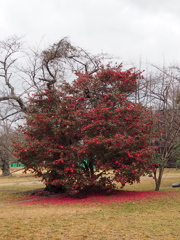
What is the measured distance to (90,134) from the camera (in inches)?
484

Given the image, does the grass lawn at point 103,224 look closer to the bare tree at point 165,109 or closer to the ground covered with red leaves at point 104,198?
the ground covered with red leaves at point 104,198

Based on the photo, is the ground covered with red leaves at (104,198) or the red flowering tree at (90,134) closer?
the ground covered with red leaves at (104,198)

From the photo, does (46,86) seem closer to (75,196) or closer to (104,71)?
(104,71)

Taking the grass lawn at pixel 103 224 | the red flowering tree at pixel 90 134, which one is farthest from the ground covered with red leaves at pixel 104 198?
the grass lawn at pixel 103 224

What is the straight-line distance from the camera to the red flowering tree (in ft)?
38.7

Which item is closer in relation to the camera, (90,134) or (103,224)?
(103,224)

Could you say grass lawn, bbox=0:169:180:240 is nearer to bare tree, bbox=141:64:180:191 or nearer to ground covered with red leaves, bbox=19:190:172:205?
ground covered with red leaves, bbox=19:190:172:205

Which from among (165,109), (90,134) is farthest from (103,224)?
(165,109)

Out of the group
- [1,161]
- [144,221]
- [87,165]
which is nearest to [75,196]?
[87,165]

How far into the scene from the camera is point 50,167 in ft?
40.4

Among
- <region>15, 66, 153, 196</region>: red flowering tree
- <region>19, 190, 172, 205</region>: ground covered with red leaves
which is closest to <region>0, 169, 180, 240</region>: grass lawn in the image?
<region>19, 190, 172, 205</region>: ground covered with red leaves

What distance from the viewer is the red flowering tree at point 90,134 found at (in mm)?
11797

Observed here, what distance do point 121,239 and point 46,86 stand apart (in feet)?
37.6

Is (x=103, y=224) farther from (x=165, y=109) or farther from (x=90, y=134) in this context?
(x=165, y=109)
